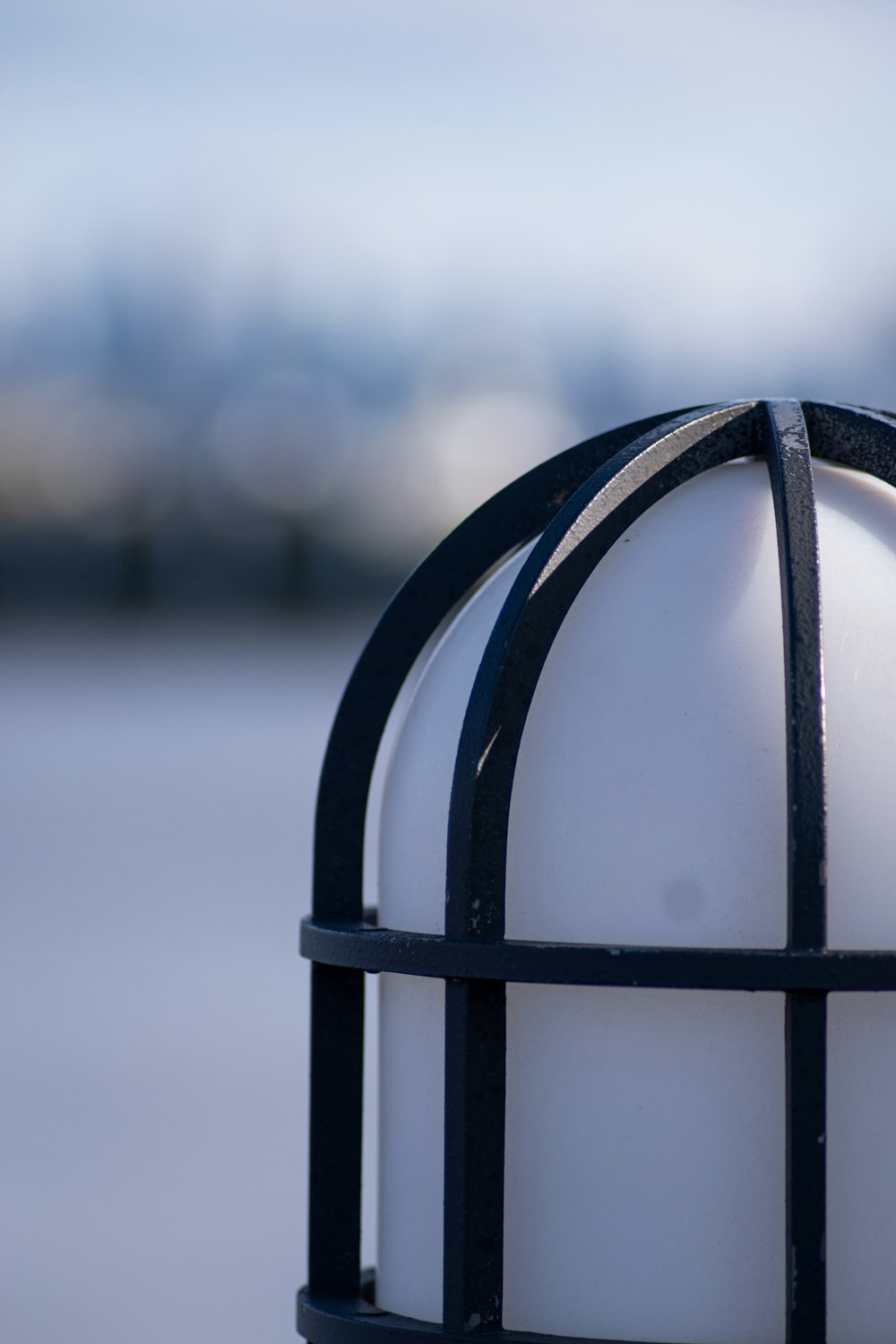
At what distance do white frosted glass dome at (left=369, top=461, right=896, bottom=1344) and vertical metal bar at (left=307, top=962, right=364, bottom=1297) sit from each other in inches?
11.7

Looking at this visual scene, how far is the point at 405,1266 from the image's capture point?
76.4 inches

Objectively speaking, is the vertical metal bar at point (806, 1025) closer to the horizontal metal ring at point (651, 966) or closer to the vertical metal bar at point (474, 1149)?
the horizontal metal ring at point (651, 966)

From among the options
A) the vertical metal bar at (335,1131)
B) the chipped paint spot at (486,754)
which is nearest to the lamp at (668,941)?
the chipped paint spot at (486,754)

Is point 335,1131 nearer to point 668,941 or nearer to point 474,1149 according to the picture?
point 474,1149

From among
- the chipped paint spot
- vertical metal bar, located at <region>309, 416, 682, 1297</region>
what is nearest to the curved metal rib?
the chipped paint spot

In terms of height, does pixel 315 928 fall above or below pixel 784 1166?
above

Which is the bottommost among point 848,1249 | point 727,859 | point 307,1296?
point 307,1296

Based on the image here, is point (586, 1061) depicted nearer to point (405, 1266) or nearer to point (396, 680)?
point (405, 1266)

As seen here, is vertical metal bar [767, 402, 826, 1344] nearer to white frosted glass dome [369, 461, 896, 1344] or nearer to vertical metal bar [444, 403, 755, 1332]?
white frosted glass dome [369, 461, 896, 1344]

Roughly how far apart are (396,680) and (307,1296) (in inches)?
28.3

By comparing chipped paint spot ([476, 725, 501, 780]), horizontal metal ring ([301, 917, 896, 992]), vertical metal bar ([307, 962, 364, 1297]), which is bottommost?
vertical metal bar ([307, 962, 364, 1297])

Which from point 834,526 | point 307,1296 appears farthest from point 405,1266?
point 834,526

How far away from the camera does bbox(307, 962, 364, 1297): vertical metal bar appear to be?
2.03 metres

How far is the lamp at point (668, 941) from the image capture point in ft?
5.63
